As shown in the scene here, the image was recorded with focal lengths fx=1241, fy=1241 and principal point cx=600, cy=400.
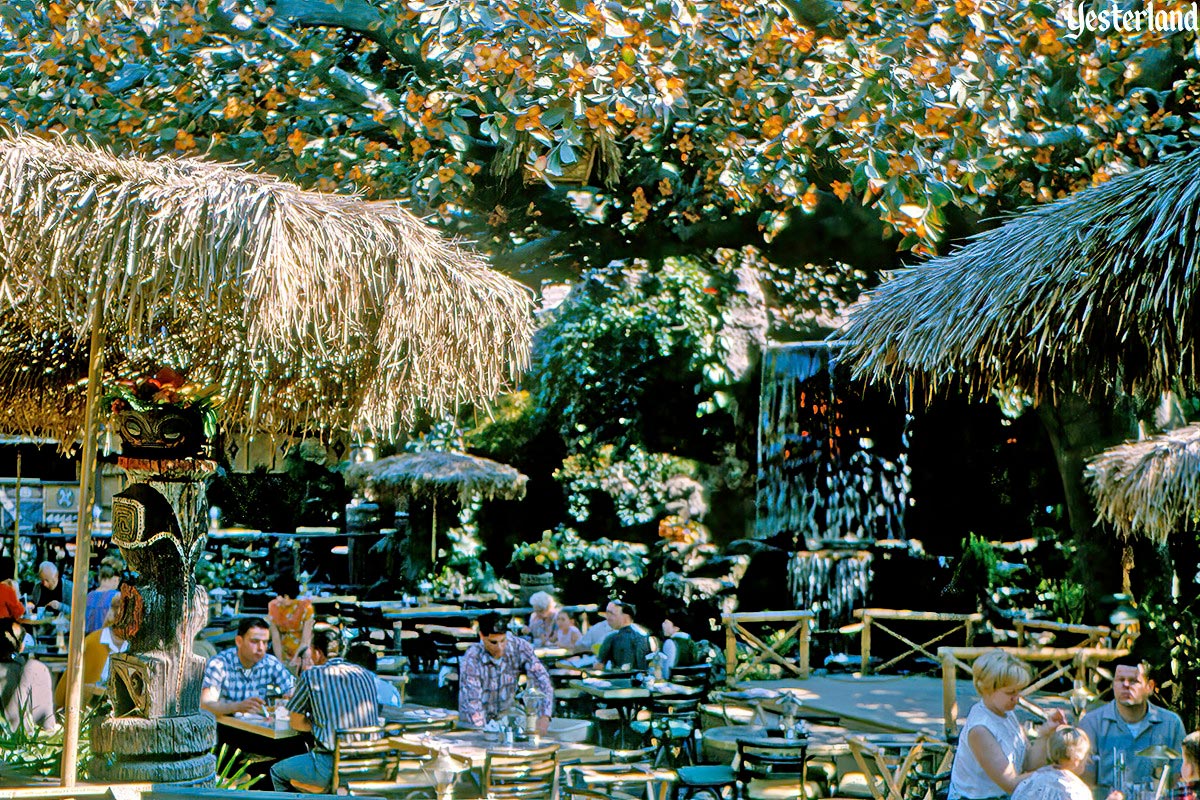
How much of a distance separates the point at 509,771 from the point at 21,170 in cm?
348

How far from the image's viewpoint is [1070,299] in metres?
5.03

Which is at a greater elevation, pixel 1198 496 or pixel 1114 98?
pixel 1114 98

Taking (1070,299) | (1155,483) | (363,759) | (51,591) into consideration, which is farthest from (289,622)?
(1070,299)

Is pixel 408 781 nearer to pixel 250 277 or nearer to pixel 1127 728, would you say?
Answer: pixel 250 277

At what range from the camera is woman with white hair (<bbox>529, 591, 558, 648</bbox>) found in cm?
1230

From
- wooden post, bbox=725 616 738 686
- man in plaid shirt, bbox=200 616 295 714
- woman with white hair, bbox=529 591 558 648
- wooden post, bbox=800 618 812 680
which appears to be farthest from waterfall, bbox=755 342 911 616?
man in plaid shirt, bbox=200 616 295 714

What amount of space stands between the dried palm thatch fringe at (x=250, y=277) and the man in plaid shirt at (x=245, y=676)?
1.89 metres

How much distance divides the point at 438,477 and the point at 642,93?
387 inches

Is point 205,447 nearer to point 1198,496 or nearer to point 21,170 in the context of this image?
point 21,170

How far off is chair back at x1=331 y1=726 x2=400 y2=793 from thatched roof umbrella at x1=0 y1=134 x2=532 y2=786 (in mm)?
1500

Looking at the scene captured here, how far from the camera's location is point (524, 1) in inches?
321

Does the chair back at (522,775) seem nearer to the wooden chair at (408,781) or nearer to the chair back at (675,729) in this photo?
the wooden chair at (408,781)

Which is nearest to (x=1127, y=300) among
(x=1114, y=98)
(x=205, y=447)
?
(x=205, y=447)

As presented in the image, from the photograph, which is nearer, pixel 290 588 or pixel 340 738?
pixel 340 738
